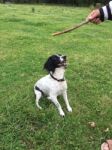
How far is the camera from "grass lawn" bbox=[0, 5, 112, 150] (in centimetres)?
565

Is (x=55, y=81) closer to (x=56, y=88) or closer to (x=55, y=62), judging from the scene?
(x=56, y=88)

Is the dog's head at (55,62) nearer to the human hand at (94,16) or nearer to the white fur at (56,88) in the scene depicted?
the white fur at (56,88)

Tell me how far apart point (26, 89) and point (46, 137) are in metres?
1.83

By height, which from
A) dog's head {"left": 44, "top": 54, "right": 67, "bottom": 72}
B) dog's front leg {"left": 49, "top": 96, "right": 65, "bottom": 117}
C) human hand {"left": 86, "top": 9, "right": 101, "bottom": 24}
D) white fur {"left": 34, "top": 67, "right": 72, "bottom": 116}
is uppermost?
human hand {"left": 86, "top": 9, "right": 101, "bottom": 24}

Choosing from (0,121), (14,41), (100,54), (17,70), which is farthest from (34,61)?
(0,121)

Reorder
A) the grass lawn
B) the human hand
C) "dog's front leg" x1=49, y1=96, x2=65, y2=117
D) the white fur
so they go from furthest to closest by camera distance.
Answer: the white fur → "dog's front leg" x1=49, y1=96, x2=65, y2=117 → the grass lawn → the human hand

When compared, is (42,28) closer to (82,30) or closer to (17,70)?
(82,30)

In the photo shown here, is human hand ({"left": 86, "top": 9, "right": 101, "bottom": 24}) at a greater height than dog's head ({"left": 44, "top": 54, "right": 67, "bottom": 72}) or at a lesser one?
greater

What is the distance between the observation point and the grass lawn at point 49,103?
18.5 feet

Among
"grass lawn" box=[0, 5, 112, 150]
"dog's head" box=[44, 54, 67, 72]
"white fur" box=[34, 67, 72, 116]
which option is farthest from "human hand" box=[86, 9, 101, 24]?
"grass lawn" box=[0, 5, 112, 150]

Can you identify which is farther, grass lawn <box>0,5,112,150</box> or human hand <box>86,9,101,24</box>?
grass lawn <box>0,5,112,150</box>

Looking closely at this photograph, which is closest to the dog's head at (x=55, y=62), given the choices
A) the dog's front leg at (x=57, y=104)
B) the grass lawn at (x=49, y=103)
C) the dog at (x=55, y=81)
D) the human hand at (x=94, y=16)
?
the dog at (x=55, y=81)

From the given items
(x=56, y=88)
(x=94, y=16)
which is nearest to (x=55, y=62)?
(x=56, y=88)

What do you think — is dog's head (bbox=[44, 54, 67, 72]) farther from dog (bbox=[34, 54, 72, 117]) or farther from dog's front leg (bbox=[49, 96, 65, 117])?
dog's front leg (bbox=[49, 96, 65, 117])
